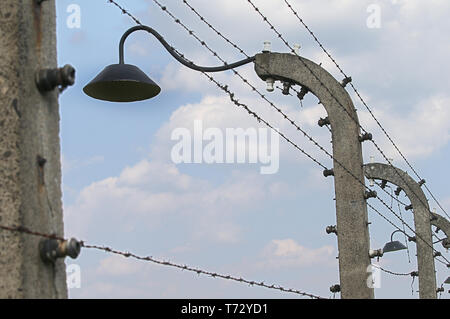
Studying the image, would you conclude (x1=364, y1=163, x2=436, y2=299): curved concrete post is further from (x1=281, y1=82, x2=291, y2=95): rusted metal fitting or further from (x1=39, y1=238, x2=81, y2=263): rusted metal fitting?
(x1=39, y1=238, x2=81, y2=263): rusted metal fitting

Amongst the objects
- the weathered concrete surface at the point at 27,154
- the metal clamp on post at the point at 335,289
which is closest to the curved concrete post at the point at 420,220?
the metal clamp on post at the point at 335,289

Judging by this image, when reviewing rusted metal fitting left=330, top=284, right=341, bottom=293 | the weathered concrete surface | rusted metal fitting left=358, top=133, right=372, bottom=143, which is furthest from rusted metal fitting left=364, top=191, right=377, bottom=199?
the weathered concrete surface

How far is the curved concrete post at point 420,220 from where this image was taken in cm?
1762

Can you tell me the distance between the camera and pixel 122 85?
663 cm

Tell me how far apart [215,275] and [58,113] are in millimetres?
2102

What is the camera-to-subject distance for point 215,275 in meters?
6.11

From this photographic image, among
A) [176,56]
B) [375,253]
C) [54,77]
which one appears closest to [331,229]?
[375,253]

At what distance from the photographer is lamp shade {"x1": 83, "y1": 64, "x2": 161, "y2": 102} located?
641 cm

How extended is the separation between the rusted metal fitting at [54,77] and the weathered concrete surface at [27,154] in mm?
39

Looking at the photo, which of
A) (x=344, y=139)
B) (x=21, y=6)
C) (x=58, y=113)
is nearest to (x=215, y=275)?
(x=58, y=113)

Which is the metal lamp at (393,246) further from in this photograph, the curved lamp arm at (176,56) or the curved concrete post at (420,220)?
the curved lamp arm at (176,56)

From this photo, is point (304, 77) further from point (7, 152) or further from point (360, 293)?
point (7, 152)

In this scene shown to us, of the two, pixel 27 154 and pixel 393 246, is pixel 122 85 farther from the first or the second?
pixel 393 246

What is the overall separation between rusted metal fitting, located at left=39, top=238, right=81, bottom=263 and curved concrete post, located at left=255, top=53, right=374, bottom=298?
5574mm
